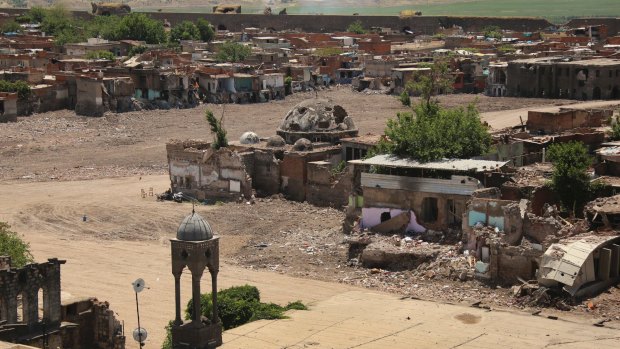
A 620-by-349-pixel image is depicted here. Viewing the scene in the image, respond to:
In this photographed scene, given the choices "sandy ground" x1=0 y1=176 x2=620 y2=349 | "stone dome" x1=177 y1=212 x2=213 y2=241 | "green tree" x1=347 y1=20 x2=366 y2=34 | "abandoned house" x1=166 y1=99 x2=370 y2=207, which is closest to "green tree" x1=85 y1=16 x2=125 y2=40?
"green tree" x1=347 y1=20 x2=366 y2=34

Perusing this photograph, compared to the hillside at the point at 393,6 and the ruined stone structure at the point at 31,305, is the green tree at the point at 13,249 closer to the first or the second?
the ruined stone structure at the point at 31,305

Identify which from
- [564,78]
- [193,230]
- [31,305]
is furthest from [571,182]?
[564,78]

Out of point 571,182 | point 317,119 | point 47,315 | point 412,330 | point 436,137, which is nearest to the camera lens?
point 47,315

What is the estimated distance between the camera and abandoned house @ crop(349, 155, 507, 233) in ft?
95.4

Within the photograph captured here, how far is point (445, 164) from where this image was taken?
1185 inches

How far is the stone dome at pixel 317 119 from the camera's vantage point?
39.4m

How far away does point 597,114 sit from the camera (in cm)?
4066

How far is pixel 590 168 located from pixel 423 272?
5686 mm

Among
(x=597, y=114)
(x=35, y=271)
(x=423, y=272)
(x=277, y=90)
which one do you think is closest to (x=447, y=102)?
(x=277, y=90)

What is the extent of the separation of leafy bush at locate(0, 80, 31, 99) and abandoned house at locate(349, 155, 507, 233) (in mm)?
30157

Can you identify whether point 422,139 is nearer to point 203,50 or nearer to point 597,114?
point 597,114

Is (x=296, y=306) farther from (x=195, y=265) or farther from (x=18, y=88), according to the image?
(x=18, y=88)

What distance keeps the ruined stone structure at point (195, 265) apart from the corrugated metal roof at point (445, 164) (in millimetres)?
11151

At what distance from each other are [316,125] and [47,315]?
20.6m
